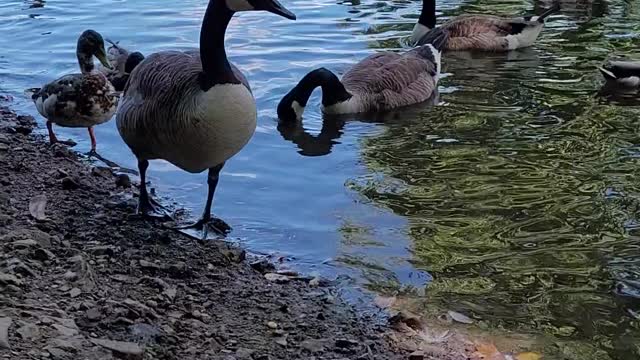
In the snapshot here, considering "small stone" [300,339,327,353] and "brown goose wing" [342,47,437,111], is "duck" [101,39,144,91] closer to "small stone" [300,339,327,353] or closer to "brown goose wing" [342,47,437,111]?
"brown goose wing" [342,47,437,111]

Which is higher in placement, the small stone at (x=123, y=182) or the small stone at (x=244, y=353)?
the small stone at (x=244, y=353)

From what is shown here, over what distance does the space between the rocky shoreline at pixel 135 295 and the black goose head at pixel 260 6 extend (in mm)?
1816

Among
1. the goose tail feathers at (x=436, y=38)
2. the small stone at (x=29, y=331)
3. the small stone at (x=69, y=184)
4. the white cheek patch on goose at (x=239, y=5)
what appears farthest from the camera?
the goose tail feathers at (x=436, y=38)

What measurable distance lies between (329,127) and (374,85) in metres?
1.25

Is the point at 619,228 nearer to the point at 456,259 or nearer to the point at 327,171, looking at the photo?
the point at 456,259

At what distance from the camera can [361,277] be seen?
276 inches

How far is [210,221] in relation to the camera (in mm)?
7816

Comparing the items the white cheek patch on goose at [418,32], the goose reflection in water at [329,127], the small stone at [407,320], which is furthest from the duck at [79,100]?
the white cheek patch on goose at [418,32]

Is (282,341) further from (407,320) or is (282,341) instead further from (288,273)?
(288,273)

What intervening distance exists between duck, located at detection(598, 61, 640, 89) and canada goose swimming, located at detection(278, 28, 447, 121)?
2333 millimetres

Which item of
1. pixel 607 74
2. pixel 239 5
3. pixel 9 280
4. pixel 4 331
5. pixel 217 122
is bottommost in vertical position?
pixel 607 74

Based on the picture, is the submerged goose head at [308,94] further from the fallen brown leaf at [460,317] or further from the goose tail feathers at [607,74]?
the fallen brown leaf at [460,317]

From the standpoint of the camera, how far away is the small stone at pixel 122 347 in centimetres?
457

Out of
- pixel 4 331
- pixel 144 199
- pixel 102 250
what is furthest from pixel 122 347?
pixel 144 199
